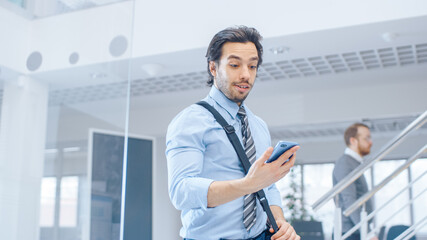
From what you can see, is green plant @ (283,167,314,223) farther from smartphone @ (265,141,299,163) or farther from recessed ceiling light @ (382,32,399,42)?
smartphone @ (265,141,299,163)

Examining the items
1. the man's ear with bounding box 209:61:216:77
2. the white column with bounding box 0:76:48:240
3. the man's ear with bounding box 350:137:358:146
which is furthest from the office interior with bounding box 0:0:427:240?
the man's ear with bounding box 209:61:216:77

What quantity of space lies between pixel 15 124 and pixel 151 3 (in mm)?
3249

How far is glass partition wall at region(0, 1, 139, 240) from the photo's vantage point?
59.9 inches

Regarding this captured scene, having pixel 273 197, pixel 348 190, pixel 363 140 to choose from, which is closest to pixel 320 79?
pixel 363 140

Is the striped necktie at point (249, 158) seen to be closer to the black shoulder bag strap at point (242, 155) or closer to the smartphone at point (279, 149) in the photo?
the black shoulder bag strap at point (242, 155)

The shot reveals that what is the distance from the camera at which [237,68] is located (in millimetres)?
1280

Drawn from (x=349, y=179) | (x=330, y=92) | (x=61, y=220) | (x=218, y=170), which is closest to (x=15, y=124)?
(x=61, y=220)

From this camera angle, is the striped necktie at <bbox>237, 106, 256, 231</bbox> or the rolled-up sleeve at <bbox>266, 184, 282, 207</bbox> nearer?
the striped necktie at <bbox>237, 106, 256, 231</bbox>

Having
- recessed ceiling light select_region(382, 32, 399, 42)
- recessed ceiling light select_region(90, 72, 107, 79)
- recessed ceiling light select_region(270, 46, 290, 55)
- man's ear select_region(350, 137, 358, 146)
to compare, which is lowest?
recessed ceiling light select_region(90, 72, 107, 79)

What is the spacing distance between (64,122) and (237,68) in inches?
30.5

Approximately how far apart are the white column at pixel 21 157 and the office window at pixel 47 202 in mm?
21

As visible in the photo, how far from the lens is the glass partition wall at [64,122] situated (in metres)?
1.52

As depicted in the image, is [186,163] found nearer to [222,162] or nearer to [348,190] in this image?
[222,162]

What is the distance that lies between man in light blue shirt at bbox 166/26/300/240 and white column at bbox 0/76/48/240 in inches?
22.2
